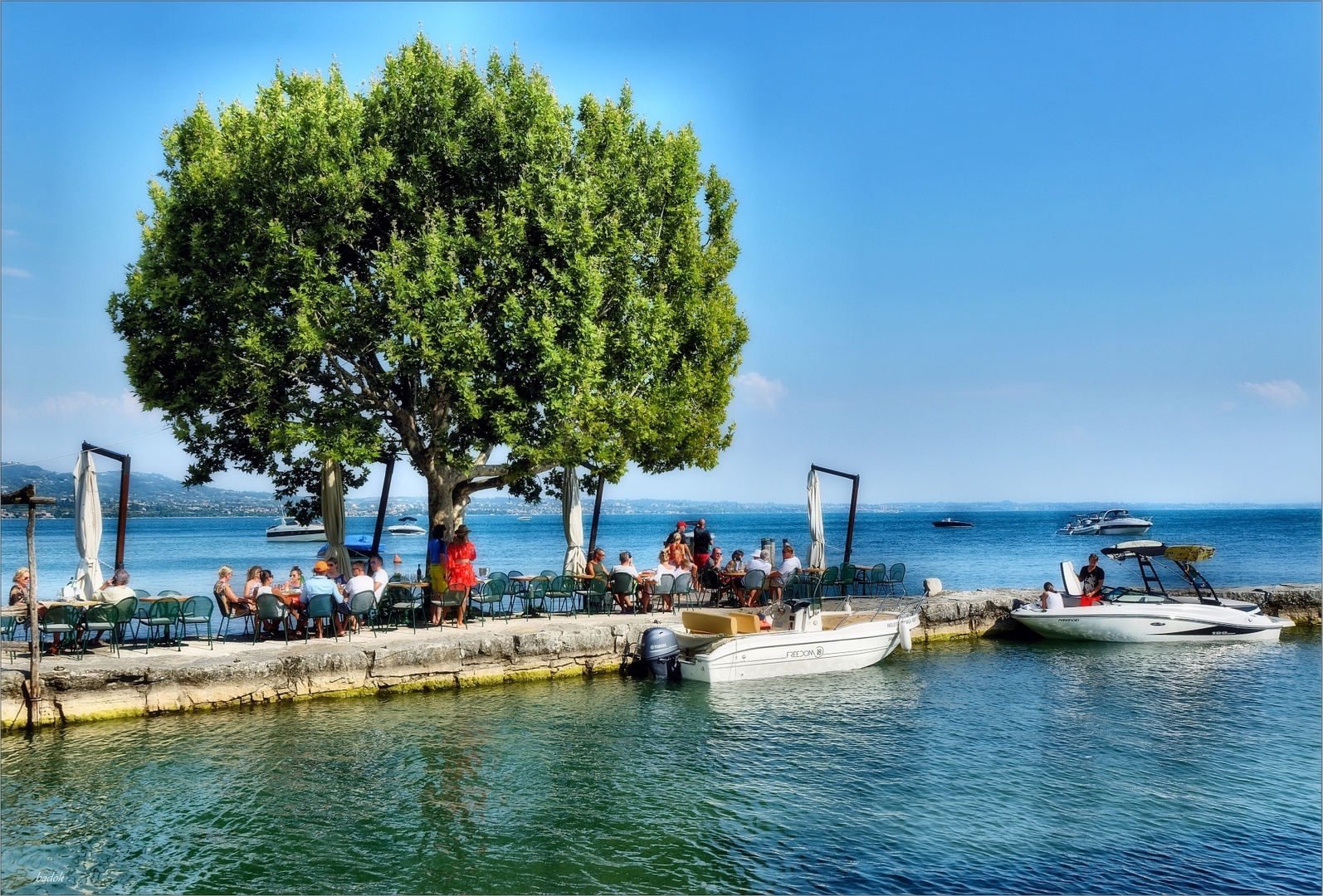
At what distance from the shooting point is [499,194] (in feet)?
59.7

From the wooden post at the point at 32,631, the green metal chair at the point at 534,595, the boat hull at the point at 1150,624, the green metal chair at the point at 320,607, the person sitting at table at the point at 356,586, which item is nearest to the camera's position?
the wooden post at the point at 32,631

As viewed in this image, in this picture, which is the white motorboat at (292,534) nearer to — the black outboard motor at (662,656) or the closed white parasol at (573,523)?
the closed white parasol at (573,523)

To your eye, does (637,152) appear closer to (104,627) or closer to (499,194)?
(499,194)

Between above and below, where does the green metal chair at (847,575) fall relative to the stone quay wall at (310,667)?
above

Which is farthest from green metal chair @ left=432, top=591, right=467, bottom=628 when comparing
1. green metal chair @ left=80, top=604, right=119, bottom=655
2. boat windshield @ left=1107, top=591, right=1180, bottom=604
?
boat windshield @ left=1107, top=591, right=1180, bottom=604

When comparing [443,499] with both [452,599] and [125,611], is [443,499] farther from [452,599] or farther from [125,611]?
[125,611]

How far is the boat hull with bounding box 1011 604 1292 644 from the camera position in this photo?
67.8 ft

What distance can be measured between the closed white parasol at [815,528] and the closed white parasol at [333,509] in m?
10.8

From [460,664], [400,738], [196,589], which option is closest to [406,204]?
[460,664]

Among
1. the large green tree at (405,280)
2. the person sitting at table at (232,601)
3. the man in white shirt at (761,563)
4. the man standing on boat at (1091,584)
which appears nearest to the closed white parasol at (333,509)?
the large green tree at (405,280)

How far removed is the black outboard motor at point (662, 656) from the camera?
16.1 metres

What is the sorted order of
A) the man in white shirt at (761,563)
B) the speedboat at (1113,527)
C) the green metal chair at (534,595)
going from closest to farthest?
the green metal chair at (534,595), the man in white shirt at (761,563), the speedboat at (1113,527)

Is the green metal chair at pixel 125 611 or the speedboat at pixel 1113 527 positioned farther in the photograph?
the speedboat at pixel 1113 527

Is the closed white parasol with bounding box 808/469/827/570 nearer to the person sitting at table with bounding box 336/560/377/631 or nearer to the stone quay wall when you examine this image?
the stone quay wall
